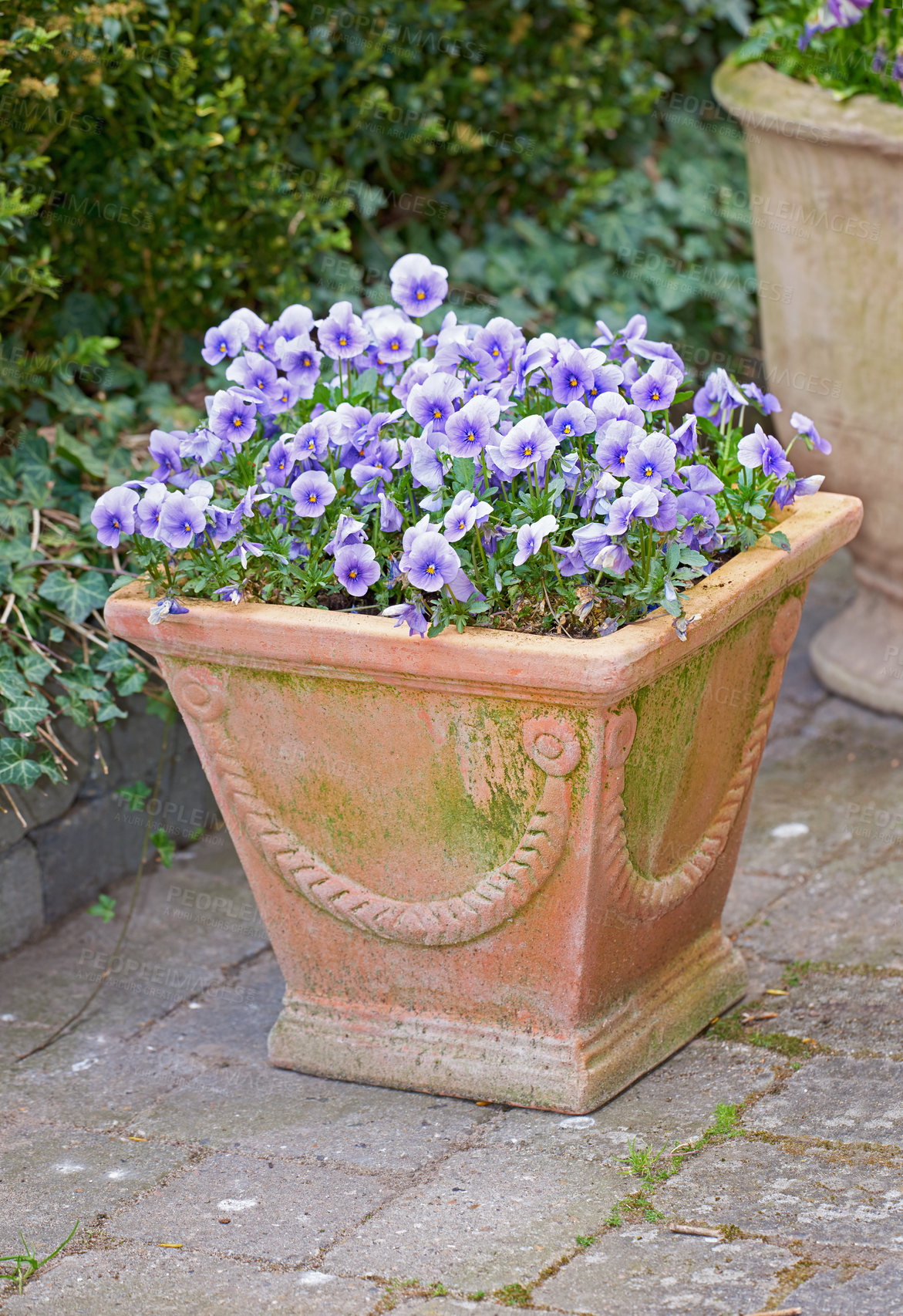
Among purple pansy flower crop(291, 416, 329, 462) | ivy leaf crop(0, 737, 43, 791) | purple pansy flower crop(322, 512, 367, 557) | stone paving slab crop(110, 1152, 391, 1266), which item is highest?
purple pansy flower crop(291, 416, 329, 462)

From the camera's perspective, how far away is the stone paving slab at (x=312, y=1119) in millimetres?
1961

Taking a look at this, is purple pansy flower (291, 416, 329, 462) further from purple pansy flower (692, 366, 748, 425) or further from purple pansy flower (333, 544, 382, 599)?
purple pansy flower (692, 366, 748, 425)

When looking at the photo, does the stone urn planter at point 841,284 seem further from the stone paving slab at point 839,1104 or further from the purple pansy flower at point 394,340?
the stone paving slab at point 839,1104

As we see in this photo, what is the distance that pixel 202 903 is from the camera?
8.97ft

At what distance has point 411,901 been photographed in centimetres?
202

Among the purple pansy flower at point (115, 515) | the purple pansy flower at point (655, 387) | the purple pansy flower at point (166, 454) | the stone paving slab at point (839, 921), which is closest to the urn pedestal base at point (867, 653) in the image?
the stone paving slab at point (839, 921)

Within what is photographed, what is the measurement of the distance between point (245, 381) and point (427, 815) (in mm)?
658

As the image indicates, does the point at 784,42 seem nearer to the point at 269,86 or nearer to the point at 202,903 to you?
→ the point at 269,86

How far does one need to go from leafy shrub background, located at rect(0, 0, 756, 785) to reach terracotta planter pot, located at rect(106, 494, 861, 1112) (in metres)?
0.52

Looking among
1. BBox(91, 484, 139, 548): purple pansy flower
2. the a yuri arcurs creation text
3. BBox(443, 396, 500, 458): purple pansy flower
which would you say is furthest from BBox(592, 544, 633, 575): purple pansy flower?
BBox(91, 484, 139, 548): purple pansy flower

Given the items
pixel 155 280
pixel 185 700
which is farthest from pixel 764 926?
pixel 155 280

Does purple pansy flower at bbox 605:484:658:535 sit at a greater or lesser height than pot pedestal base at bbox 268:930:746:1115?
greater

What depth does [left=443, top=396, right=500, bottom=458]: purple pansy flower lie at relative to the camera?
186 cm

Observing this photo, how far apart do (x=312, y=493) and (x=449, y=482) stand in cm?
18
